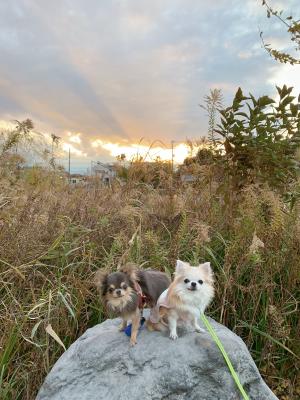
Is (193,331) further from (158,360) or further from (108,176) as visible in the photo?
(108,176)

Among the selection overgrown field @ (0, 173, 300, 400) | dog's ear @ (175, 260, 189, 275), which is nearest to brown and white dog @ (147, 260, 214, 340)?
dog's ear @ (175, 260, 189, 275)

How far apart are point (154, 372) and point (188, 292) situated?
465 millimetres

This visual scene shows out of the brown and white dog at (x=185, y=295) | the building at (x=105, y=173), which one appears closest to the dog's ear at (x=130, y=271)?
the brown and white dog at (x=185, y=295)

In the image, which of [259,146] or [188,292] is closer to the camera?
[188,292]

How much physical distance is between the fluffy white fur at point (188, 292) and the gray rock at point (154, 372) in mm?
178

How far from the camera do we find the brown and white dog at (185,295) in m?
2.15

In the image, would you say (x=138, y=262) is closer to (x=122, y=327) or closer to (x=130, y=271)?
(x=122, y=327)

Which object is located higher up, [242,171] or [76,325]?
[242,171]

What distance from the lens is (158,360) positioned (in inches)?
86.1

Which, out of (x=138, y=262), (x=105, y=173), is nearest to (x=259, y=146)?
(x=138, y=262)

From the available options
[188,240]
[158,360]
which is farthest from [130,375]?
[188,240]

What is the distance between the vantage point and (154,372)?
7.12 ft

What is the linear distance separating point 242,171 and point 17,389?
2.86 m

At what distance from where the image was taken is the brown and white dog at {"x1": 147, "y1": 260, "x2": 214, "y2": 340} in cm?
215
